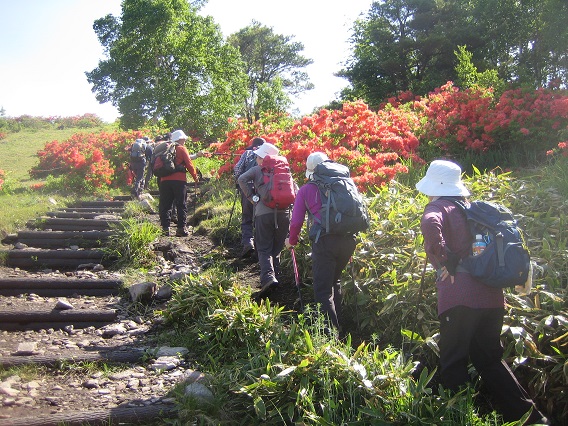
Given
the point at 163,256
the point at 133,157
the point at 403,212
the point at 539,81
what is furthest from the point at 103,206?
the point at 539,81

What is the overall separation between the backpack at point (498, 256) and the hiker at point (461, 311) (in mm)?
82

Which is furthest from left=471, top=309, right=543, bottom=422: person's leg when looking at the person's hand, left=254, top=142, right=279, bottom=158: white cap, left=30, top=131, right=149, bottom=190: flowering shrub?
left=30, top=131, right=149, bottom=190: flowering shrub

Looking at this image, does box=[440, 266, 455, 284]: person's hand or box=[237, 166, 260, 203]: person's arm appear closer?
box=[440, 266, 455, 284]: person's hand

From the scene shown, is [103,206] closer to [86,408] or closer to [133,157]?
[133,157]

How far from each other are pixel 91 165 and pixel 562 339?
42.0ft

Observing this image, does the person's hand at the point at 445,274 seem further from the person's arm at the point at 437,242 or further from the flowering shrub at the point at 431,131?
the flowering shrub at the point at 431,131

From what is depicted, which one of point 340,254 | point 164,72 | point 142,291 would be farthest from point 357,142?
point 164,72

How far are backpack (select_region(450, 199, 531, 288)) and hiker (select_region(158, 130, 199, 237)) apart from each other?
557 centimetres

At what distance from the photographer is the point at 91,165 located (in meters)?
14.5

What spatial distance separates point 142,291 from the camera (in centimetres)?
628

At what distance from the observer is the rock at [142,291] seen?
20.6 feet

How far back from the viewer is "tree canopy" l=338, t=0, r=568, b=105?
19.0 metres

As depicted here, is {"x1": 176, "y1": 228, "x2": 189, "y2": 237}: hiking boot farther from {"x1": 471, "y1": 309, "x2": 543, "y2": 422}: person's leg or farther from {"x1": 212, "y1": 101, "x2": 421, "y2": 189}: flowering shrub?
{"x1": 471, "y1": 309, "x2": 543, "y2": 422}: person's leg

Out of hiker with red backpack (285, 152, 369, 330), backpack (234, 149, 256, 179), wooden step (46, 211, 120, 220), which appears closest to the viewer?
hiker with red backpack (285, 152, 369, 330)
